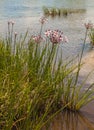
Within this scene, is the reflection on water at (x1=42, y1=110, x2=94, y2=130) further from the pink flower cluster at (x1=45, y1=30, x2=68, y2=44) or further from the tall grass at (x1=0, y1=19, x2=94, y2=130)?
the pink flower cluster at (x1=45, y1=30, x2=68, y2=44)

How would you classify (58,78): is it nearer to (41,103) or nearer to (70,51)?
(41,103)

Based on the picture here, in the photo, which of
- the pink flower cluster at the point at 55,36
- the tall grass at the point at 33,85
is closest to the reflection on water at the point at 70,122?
the tall grass at the point at 33,85

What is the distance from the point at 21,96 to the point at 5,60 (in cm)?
103

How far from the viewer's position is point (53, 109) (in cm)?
475

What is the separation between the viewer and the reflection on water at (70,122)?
4.43 metres

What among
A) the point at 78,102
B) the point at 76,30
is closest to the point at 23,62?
the point at 78,102

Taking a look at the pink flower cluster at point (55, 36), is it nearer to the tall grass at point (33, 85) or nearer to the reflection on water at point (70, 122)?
the tall grass at point (33, 85)

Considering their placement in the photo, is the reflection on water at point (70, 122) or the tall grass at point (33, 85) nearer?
the tall grass at point (33, 85)

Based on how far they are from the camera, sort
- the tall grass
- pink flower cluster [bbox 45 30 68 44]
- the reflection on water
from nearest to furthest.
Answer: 1. pink flower cluster [bbox 45 30 68 44]
2. the tall grass
3. the reflection on water

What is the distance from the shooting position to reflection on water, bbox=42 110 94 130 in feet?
14.5

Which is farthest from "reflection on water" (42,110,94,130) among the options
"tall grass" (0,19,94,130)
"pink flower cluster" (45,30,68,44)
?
"pink flower cluster" (45,30,68,44)

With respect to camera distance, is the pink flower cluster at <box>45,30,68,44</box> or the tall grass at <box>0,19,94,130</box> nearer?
the pink flower cluster at <box>45,30,68,44</box>

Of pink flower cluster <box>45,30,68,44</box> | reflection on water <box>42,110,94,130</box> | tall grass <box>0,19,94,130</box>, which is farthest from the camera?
reflection on water <box>42,110,94,130</box>

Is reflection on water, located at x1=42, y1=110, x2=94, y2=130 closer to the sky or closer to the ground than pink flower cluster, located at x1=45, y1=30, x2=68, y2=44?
closer to the ground
